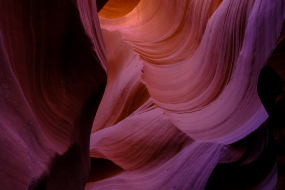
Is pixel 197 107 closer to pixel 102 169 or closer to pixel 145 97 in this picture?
pixel 145 97

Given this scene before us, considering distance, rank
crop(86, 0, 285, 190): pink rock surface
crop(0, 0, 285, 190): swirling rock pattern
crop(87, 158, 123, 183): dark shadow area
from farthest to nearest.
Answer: crop(87, 158, 123, 183): dark shadow area < crop(86, 0, 285, 190): pink rock surface < crop(0, 0, 285, 190): swirling rock pattern

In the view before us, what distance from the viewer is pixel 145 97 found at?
8.20 ft

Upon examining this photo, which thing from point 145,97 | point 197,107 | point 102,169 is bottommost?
point 102,169

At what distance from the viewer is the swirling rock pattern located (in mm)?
1046

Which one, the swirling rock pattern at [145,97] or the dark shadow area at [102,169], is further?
the dark shadow area at [102,169]

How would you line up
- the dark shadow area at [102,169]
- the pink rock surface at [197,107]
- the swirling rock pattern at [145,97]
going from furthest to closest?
the dark shadow area at [102,169] < the pink rock surface at [197,107] < the swirling rock pattern at [145,97]

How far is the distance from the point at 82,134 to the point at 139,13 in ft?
10.1

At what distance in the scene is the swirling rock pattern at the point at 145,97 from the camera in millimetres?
1046

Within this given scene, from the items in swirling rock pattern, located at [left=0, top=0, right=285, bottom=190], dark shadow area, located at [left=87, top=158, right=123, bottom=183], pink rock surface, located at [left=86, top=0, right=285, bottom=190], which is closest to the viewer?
swirling rock pattern, located at [left=0, top=0, right=285, bottom=190]

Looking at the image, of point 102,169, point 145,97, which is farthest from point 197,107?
point 102,169

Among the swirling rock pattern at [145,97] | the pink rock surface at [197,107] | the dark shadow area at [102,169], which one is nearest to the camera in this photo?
the swirling rock pattern at [145,97]

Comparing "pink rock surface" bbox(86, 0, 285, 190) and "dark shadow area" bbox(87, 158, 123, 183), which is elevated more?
"pink rock surface" bbox(86, 0, 285, 190)

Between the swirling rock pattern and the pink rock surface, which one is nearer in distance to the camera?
the swirling rock pattern

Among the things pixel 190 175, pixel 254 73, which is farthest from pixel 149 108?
pixel 254 73
